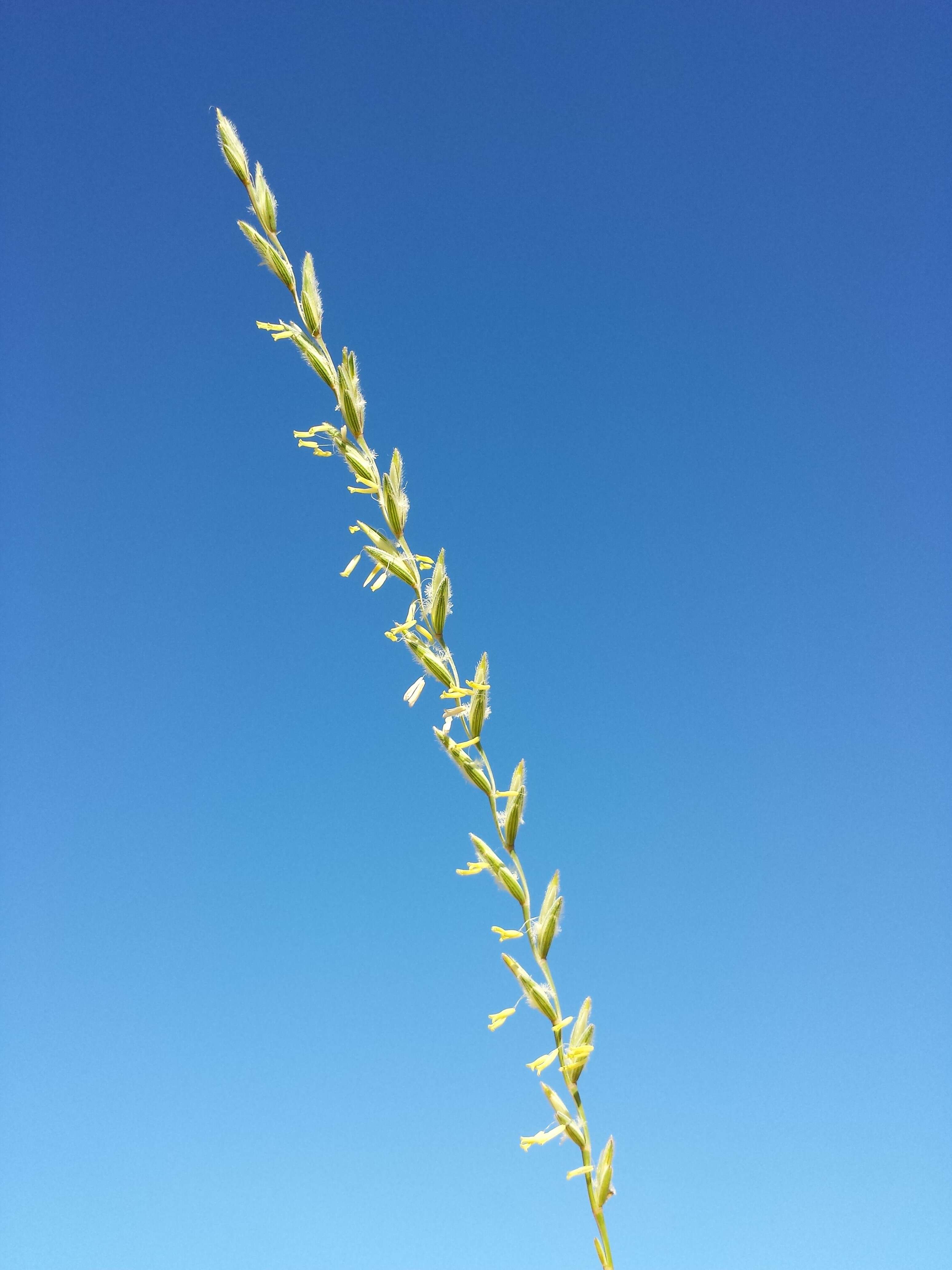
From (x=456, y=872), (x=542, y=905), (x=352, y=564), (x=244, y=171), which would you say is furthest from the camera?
(x=352, y=564)

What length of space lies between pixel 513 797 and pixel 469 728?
0.49 ft

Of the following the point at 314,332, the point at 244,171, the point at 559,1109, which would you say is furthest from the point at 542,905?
the point at 244,171

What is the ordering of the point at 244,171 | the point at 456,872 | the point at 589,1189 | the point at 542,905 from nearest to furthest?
1. the point at 589,1189
2. the point at 542,905
3. the point at 456,872
4. the point at 244,171

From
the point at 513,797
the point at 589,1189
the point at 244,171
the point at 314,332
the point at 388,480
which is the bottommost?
the point at 589,1189

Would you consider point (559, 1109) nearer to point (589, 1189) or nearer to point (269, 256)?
point (589, 1189)

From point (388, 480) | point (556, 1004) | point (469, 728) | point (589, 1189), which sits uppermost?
point (388, 480)

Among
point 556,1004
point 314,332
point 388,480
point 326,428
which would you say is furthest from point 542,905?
point 314,332

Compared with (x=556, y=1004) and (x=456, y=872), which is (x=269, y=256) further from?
(x=556, y=1004)

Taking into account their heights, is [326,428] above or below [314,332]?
below

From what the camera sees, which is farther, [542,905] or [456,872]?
[456,872]

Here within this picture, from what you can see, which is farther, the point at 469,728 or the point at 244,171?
the point at 244,171

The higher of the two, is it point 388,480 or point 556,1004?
point 388,480

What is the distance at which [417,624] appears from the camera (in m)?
1.75

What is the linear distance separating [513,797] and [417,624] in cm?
38
